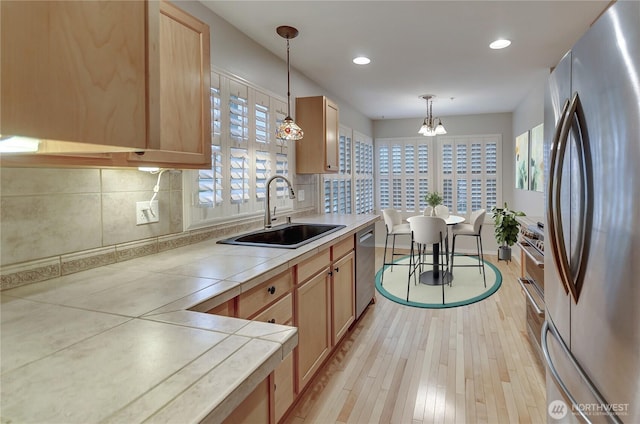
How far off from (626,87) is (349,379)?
2054 millimetres

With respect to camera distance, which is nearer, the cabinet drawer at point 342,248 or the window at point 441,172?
the cabinet drawer at point 342,248

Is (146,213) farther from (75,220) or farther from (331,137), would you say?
(331,137)

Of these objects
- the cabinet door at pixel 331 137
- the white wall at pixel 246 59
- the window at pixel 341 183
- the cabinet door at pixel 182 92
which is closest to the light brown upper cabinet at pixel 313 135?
the cabinet door at pixel 331 137

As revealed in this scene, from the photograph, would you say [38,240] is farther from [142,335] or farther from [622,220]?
[622,220]

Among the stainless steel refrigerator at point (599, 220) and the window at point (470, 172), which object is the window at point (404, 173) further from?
the stainless steel refrigerator at point (599, 220)

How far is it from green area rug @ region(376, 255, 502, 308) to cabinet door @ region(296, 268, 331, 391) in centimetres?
161

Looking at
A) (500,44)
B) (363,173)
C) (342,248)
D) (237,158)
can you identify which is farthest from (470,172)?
(237,158)

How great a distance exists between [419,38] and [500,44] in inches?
28.0

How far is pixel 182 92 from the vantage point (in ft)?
5.27

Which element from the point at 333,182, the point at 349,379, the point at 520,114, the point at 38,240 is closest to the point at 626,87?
the point at 38,240

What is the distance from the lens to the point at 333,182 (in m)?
4.59

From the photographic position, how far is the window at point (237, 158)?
2250 mm

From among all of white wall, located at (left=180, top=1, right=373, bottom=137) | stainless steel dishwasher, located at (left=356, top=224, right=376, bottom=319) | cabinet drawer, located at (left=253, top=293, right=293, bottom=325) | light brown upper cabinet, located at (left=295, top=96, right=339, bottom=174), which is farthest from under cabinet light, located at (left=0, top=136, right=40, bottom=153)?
light brown upper cabinet, located at (left=295, top=96, right=339, bottom=174)

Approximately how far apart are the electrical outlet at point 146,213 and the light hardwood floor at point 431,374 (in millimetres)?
1280
